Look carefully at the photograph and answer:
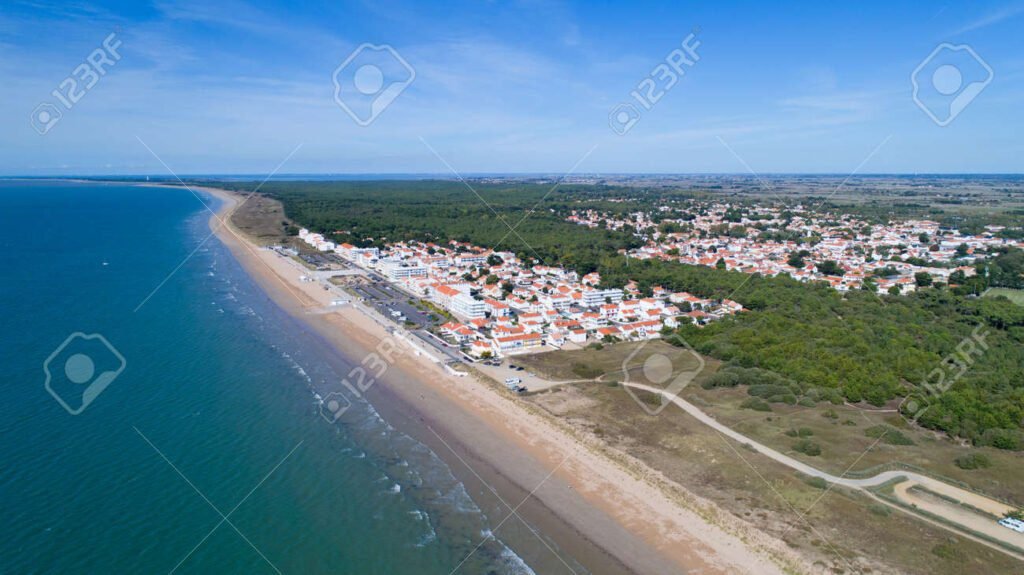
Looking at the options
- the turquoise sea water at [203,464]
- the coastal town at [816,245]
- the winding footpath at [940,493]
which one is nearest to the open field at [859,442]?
the winding footpath at [940,493]

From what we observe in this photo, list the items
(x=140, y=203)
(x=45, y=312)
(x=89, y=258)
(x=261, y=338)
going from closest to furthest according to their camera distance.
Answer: (x=261, y=338)
(x=45, y=312)
(x=89, y=258)
(x=140, y=203)

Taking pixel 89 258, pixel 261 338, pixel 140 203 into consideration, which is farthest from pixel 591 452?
pixel 140 203

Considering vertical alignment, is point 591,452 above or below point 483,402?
below

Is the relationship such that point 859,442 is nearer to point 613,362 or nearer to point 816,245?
point 613,362

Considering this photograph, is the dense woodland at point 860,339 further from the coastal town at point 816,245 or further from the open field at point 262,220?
the open field at point 262,220

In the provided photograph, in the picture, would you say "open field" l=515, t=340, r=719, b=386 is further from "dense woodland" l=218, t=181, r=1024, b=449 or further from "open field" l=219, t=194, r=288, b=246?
"open field" l=219, t=194, r=288, b=246

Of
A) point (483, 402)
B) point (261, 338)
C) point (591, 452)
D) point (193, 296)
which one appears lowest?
point (591, 452)

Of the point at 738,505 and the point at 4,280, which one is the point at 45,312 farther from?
the point at 738,505
